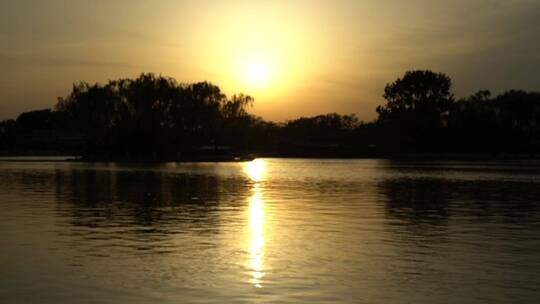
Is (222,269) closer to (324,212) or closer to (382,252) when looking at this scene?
(382,252)

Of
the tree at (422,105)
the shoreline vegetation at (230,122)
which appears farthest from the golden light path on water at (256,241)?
the tree at (422,105)

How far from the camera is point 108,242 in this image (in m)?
19.7

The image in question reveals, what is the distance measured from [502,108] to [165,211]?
15381 cm

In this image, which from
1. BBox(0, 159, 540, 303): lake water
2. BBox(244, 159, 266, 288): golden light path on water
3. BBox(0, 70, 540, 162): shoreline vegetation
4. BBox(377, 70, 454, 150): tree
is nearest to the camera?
BBox(0, 159, 540, 303): lake water

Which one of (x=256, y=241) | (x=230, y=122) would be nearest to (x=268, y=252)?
(x=256, y=241)

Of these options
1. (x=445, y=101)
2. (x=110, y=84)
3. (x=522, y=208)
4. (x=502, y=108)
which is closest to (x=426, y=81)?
(x=445, y=101)

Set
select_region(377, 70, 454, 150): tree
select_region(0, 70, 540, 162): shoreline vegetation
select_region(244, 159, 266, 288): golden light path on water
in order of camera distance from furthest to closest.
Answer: select_region(377, 70, 454, 150): tree < select_region(0, 70, 540, 162): shoreline vegetation < select_region(244, 159, 266, 288): golden light path on water

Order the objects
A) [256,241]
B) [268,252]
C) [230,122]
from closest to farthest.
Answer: [268,252] → [256,241] → [230,122]

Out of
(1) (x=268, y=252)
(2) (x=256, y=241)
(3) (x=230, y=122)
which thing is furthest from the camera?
(3) (x=230, y=122)

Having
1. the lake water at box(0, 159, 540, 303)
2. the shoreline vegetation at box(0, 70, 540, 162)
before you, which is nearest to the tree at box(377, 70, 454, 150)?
the shoreline vegetation at box(0, 70, 540, 162)

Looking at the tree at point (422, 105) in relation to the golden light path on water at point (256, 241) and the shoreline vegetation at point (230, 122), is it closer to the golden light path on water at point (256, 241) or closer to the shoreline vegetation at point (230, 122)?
the shoreline vegetation at point (230, 122)

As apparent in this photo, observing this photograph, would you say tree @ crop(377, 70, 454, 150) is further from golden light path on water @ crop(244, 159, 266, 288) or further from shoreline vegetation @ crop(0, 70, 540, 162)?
golden light path on water @ crop(244, 159, 266, 288)

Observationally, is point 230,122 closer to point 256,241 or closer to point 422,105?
point 422,105

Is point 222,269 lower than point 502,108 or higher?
lower
